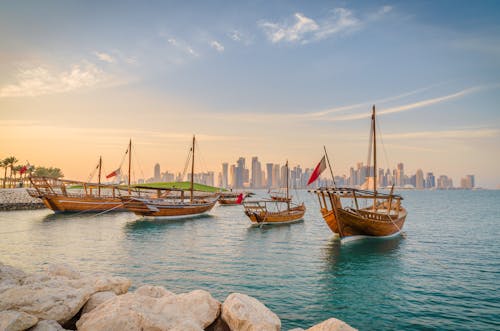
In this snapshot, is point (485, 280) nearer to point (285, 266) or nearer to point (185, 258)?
point (285, 266)

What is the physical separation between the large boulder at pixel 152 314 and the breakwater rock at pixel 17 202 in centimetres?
6475

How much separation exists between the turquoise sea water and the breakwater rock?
96.9ft

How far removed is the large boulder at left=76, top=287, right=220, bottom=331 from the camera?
651cm

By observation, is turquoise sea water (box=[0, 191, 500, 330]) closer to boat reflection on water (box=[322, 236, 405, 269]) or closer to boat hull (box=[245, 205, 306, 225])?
boat reflection on water (box=[322, 236, 405, 269])

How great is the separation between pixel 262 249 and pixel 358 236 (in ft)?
31.7

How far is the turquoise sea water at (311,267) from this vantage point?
12.8 m

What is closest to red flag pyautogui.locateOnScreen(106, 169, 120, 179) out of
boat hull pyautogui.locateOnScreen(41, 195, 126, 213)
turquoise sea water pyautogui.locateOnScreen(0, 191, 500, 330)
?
boat hull pyautogui.locateOnScreen(41, 195, 126, 213)

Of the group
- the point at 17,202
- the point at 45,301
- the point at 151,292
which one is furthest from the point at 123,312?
the point at 17,202

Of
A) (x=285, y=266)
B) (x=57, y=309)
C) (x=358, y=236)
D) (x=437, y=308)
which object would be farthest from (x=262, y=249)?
(x=57, y=309)

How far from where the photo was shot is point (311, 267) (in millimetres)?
20016

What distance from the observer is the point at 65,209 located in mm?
55844

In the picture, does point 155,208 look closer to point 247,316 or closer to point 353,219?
point 353,219

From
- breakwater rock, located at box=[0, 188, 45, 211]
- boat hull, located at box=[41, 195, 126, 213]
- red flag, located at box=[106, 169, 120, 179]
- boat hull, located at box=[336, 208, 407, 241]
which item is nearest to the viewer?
boat hull, located at box=[336, 208, 407, 241]

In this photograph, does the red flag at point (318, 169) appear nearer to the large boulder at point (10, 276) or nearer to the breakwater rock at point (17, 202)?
the large boulder at point (10, 276)
